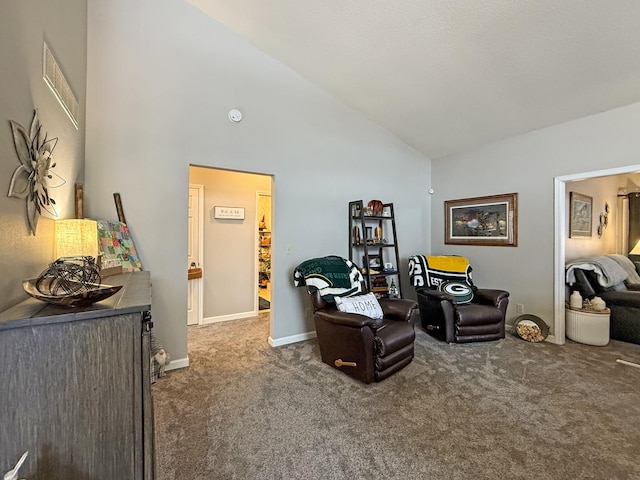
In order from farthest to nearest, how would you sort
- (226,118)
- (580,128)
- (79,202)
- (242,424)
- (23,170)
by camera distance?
(580,128), (226,118), (79,202), (242,424), (23,170)

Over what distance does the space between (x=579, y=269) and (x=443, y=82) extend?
281 cm

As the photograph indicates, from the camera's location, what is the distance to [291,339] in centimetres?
351

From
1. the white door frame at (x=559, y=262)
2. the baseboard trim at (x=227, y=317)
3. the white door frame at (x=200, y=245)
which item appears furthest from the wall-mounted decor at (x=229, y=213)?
the white door frame at (x=559, y=262)

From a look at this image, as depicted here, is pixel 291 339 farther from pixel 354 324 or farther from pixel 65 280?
pixel 65 280

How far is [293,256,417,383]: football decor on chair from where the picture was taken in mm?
2490

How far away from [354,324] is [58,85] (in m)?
2.52

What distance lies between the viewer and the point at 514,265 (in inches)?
151

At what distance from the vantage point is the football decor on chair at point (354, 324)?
2.49 meters

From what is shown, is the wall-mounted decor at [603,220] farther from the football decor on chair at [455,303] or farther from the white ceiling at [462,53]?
the football decor on chair at [455,303]

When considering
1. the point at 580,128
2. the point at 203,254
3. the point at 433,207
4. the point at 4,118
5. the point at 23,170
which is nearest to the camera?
the point at 4,118

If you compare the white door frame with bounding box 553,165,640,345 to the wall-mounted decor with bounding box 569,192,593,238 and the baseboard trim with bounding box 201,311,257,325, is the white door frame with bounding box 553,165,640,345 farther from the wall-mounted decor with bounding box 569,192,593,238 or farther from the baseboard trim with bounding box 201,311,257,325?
the baseboard trim with bounding box 201,311,257,325

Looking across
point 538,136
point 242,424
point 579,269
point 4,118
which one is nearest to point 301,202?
point 242,424

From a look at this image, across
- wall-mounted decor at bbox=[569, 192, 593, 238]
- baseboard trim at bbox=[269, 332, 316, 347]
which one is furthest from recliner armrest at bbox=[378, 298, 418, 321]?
wall-mounted decor at bbox=[569, 192, 593, 238]

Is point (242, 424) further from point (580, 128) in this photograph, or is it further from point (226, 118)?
point (580, 128)
